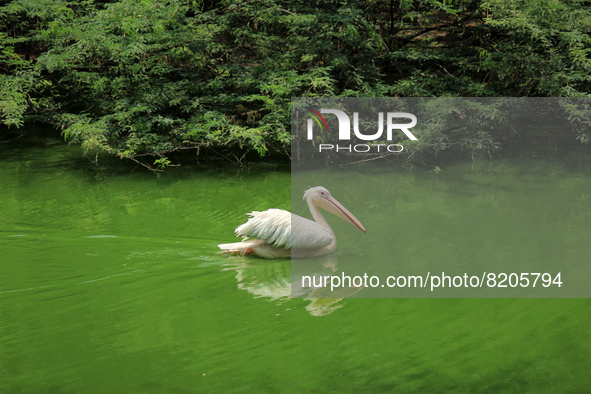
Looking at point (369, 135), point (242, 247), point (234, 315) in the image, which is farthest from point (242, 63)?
point (234, 315)

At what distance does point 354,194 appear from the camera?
643cm

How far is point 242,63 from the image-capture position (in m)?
8.43

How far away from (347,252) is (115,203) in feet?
8.47

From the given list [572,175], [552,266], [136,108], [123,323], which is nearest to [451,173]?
[572,175]

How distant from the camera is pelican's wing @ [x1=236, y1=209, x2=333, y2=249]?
14.1 ft

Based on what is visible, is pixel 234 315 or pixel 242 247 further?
pixel 242 247

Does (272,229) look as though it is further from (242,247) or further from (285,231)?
(242,247)

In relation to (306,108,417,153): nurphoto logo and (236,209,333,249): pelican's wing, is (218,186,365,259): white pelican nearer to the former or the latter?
(236,209,333,249): pelican's wing

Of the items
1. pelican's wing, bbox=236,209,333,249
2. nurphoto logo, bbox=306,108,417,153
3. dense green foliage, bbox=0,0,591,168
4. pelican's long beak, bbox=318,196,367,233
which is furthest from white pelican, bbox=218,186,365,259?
nurphoto logo, bbox=306,108,417,153

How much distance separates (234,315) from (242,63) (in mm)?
5435

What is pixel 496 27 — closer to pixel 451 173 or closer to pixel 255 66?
pixel 451 173

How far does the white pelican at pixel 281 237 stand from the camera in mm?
4297

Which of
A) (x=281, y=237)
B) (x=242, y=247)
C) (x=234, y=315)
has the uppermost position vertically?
(x=281, y=237)

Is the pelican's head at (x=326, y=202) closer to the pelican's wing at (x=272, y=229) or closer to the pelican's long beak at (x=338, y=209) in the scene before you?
the pelican's long beak at (x=338, y=209)
